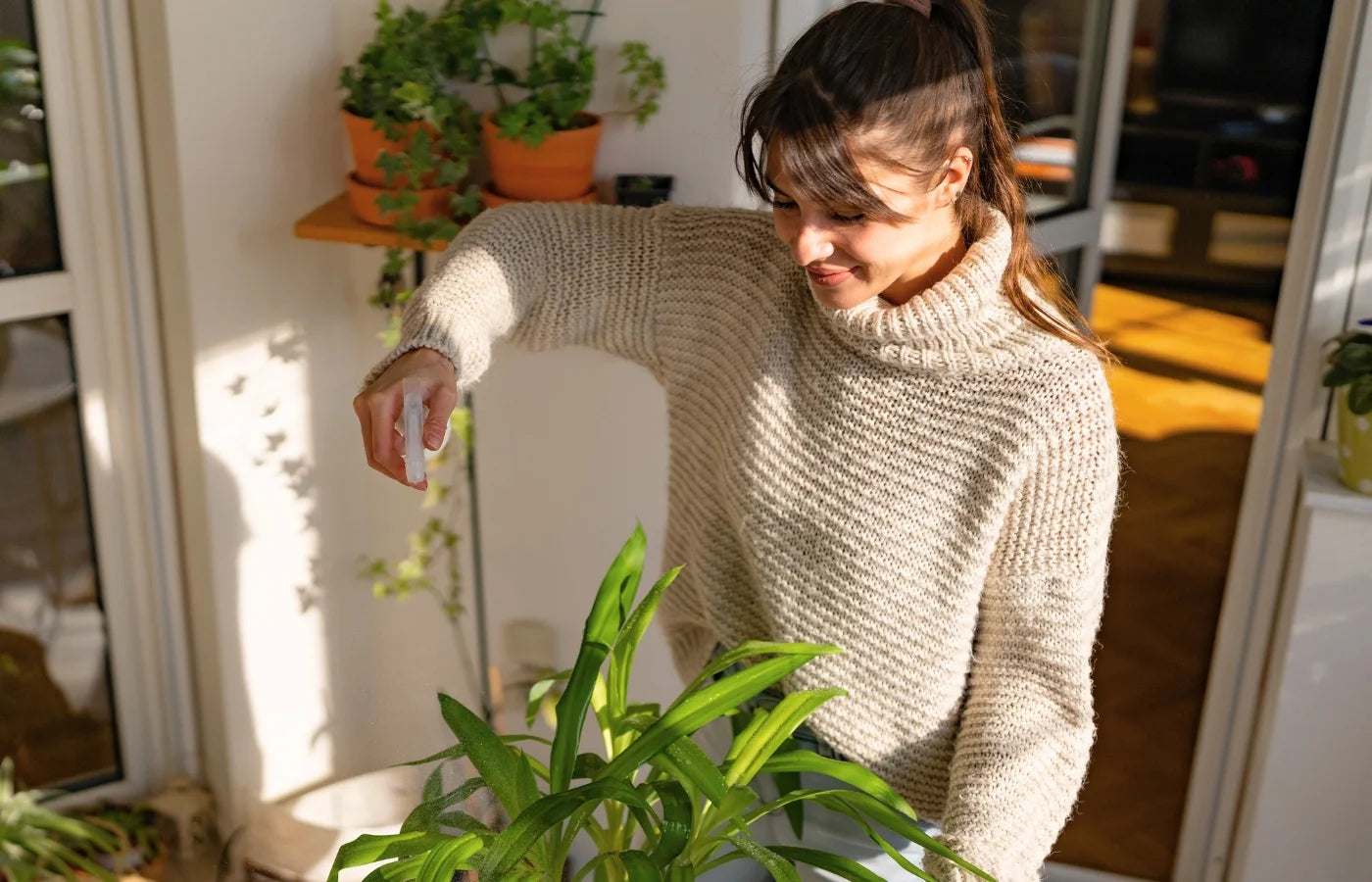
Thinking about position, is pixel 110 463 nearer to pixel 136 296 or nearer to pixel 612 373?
pixel 136 296

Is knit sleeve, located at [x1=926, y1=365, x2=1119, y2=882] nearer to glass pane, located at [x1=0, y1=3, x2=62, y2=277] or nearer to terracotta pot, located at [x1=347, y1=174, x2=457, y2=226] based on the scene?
terracotta pot, located at [x1=347, y1=174, x2=457, y2=226]

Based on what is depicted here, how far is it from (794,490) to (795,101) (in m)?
0.35

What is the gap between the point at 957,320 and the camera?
42.7 inches

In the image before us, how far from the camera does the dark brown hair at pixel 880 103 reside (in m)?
1.01

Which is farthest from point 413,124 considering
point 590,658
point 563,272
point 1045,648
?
point 1045,648

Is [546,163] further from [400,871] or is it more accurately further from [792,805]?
[400,871]

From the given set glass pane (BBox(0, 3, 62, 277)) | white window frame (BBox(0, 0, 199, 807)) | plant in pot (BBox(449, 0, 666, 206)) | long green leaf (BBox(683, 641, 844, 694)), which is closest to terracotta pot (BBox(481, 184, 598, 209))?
plant in pot (BBox(449, 0, 666, 206))

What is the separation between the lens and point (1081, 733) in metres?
1.11

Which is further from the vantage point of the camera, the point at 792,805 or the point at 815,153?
the point at 792,805

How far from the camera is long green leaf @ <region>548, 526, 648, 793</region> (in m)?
0.98

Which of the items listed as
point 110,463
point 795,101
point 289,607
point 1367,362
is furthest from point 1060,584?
point 110,463

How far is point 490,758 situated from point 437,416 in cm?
25

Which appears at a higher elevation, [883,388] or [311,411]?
[883,388]

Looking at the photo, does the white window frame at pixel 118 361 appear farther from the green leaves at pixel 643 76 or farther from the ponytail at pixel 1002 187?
the ponytail at pixel 1002 187
